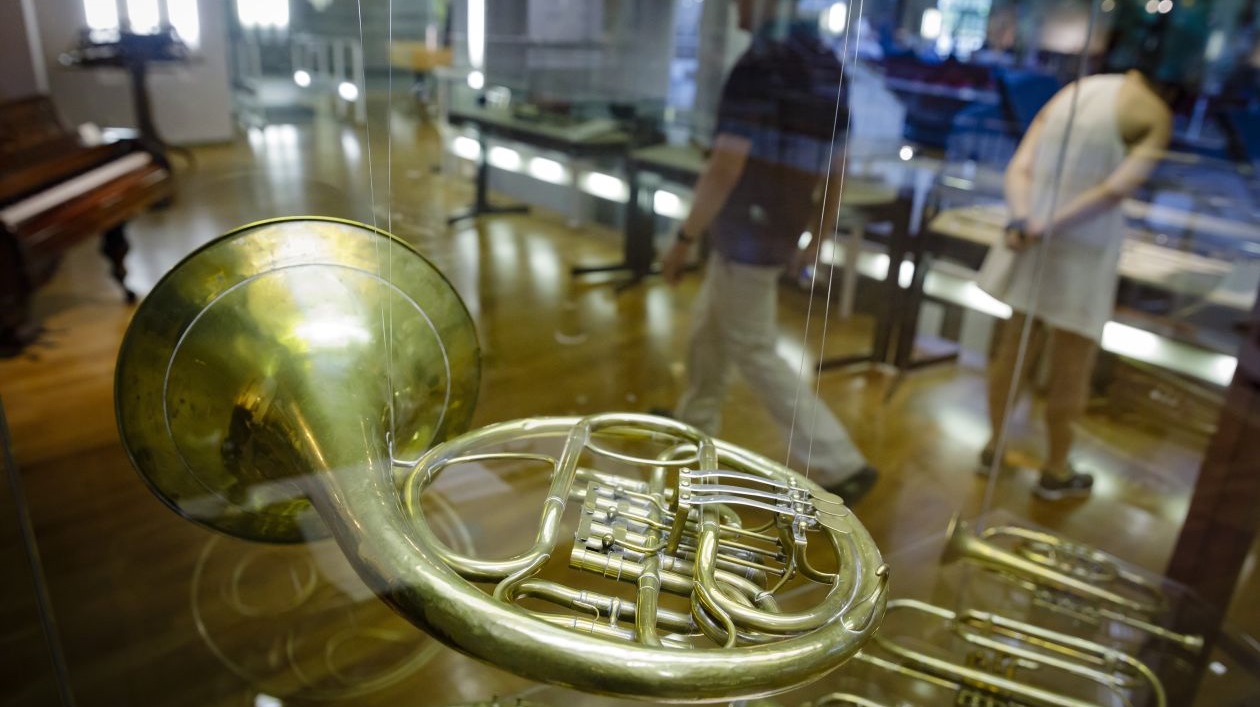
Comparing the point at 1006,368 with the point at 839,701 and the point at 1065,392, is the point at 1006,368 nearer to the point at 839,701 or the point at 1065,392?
the point at 1065,392

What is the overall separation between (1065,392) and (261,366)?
1.74 metres

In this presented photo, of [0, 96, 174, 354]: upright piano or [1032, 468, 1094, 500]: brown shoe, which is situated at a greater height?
[0, 96, 174, 354]: upright piano

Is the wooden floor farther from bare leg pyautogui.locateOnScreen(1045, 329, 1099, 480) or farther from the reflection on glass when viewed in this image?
the reflection on glass

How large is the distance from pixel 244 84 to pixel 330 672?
0.77m

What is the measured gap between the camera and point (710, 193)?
5.92 feet

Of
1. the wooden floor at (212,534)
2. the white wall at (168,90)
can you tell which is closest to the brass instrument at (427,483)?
the wooden floor at (212,534)

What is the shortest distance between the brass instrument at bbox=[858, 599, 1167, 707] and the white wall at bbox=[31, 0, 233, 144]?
44.5 inches

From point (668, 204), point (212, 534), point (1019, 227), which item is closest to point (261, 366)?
point (212, 534)

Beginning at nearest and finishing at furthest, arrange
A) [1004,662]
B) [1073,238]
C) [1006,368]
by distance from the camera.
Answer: [1004,662] < [1073,238] < [1006,368]

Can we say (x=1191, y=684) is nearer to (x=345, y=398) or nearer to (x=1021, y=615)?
(x=1021, y=615)

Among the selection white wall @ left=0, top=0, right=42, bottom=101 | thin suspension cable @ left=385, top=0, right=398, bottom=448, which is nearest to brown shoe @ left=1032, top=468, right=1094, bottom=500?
thin suspension cable @ left=385, top=0, right=398, bottom=448

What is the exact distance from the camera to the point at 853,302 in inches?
81.4

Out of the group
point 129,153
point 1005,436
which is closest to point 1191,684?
point 1005,436

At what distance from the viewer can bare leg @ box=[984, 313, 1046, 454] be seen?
1.88 m
